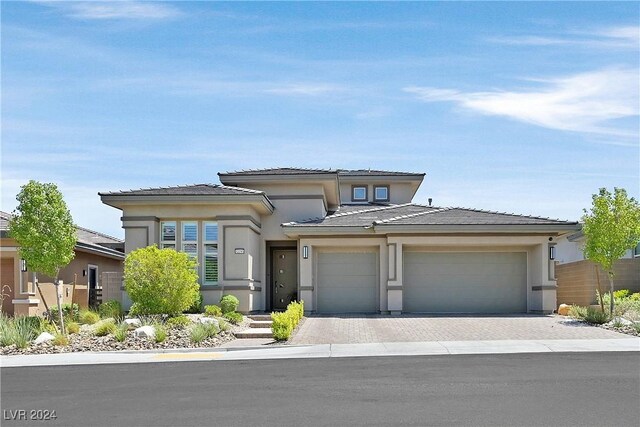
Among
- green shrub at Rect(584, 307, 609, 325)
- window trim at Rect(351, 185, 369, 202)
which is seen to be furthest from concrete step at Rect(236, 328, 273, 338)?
window trim at Rect(351, 185, 369, 202)

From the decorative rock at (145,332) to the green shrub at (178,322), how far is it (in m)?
1.11

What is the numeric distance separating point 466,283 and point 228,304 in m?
9.26

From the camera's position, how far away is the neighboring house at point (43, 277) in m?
26.8

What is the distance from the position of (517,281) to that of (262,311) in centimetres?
977

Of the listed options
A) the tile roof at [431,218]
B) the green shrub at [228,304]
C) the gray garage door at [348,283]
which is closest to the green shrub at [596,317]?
the tile roof at [431,218]

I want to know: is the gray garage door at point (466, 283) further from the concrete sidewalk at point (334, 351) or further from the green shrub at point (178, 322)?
the green shrub at point (178, 322)

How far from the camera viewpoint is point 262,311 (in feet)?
95.3

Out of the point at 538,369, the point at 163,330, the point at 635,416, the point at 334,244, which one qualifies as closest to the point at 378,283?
the point at 334,244

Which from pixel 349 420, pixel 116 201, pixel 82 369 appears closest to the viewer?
pixel 349 420


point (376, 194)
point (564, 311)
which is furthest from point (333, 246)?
point (376, 194)

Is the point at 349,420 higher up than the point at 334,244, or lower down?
lower down

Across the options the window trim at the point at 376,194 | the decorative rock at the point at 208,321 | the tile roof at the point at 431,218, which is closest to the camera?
the decorative rock at the point at 208,321

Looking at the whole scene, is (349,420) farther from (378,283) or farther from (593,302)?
(593,302)

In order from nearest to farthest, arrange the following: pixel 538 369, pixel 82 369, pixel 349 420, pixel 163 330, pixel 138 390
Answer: pixel 349 420
pixel 138 390
pixel 538 369
pixel 82 369
pixel 163 330
